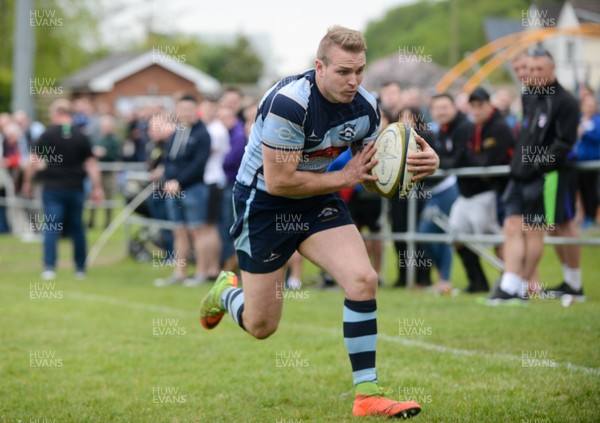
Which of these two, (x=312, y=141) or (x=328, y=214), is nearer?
(x=312, y=141)

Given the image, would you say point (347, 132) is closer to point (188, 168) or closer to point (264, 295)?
point (264, 295)

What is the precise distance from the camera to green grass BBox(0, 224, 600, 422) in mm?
5613

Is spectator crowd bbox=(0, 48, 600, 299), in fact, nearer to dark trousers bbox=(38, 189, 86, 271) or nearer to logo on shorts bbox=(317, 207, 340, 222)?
dark trousers bbox=(38, 189, 86, 271)

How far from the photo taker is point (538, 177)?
938 centimetres

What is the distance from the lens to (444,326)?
328 inches

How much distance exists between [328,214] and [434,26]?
3138 inches

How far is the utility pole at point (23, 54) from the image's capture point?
1988cm

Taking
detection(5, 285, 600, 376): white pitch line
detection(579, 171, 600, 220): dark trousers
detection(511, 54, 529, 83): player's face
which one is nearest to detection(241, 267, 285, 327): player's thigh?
detection(5, 285, 600, 376): white pitch line

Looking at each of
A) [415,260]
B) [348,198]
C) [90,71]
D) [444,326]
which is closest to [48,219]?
[348,198]

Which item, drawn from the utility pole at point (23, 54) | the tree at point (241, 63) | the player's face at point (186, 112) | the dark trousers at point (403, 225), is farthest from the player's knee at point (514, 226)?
the tree at point (241, 63)

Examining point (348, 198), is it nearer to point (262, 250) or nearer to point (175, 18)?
point (262, 250)

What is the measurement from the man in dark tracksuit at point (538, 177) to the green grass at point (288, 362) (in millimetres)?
537

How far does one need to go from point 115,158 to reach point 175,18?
3585 centimetres

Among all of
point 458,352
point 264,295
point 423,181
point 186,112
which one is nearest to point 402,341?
point 458,352
